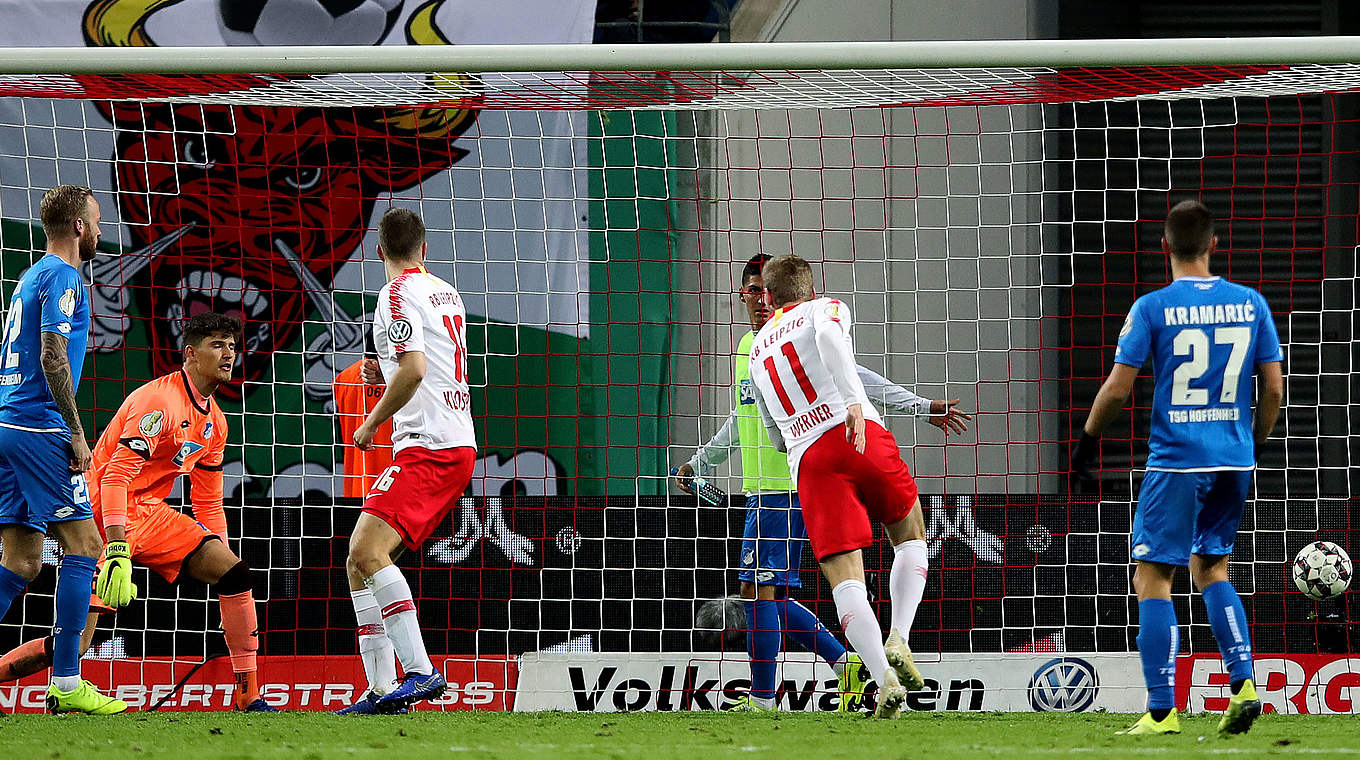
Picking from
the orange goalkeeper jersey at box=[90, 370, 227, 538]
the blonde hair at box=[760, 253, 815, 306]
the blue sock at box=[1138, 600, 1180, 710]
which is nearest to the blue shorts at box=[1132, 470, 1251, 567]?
the blue sock at box=[1138, 600, 1180, 710]

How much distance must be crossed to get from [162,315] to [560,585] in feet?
11.5

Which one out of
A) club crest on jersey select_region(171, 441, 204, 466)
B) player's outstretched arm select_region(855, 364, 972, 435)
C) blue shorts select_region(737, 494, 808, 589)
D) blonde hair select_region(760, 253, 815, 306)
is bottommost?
blue shorts select_region(737, 494, 808, 589)

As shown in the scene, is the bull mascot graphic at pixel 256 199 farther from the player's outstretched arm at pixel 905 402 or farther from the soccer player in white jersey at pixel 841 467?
the soccer player in white jersey at pixel 841 467

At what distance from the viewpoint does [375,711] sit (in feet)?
18.5

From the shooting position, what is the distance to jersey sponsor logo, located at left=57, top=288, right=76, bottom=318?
5551 millimetres

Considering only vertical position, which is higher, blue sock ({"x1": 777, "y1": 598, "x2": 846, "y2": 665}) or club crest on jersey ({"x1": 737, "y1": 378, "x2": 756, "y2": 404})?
club crest on jersey ({"x1": 737, "y1": 378, "x2": 756, "y2": 404})

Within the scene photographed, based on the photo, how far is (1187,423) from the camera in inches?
185

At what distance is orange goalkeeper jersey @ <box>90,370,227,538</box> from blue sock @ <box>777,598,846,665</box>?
265cm

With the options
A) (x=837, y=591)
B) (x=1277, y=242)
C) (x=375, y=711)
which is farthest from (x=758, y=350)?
(x=1277, y=242)

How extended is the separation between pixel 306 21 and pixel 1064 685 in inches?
243

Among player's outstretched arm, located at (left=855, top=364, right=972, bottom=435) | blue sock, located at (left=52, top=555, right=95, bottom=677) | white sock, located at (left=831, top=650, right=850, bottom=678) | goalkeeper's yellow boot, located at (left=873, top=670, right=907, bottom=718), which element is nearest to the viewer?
goalkeeper's yellow boot, located at (left=873, top=670, right=907, bottom=718)

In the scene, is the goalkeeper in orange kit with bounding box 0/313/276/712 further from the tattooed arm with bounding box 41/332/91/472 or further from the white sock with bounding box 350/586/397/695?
the white sock with bounding box 350/586/397/695

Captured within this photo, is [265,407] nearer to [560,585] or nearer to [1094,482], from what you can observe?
[560,585]

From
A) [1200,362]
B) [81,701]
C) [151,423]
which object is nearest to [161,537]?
[151,423]
